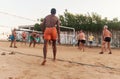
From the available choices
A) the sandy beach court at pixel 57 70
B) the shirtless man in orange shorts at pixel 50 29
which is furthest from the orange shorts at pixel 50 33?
the sandy beach court at pixel 57 70

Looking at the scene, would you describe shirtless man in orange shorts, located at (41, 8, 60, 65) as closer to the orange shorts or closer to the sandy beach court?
the orange shorts

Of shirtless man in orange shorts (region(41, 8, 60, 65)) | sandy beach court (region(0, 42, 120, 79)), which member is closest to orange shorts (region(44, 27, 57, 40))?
shirtless man in orange shorts (region(41, 8, 60, 65))

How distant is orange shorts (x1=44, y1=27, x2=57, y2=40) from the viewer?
1109 cm

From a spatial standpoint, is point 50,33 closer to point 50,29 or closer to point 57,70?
point 50,29

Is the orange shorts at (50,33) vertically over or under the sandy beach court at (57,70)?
over

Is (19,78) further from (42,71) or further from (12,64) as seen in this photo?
(12,64)

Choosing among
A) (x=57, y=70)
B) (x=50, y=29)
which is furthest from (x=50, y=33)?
(x=57, y=70)

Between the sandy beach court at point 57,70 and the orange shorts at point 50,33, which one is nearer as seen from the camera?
the sandy beach court at point 57,70

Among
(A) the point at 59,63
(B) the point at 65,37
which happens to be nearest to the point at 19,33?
(B) the point at 65,37

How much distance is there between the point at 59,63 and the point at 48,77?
2.46 metres

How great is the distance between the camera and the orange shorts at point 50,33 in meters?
11.1

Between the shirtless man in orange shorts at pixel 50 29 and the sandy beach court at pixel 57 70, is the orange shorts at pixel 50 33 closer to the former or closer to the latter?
the shirtless man in orange shorts at pixel 50 29

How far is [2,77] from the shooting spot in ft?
28.7

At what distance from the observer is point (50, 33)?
1112 cm
